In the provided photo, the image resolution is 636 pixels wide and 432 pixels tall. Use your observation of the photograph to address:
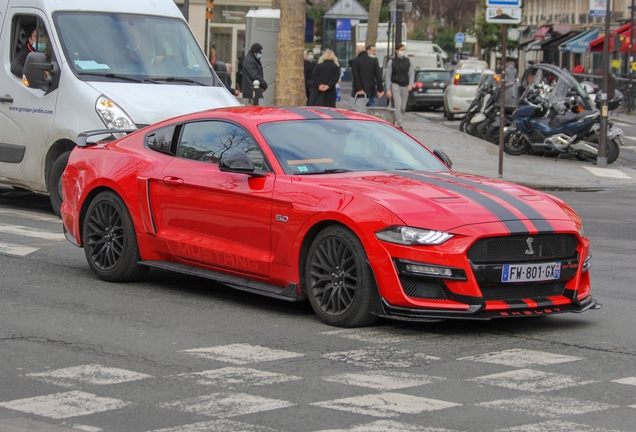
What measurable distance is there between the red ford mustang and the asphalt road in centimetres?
24

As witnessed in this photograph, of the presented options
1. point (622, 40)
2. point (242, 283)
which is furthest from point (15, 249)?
point (622, 40)

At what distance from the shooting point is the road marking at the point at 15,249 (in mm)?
10389

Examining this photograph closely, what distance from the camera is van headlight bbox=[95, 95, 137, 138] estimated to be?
12.1 m

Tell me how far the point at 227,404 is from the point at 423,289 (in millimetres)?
1922

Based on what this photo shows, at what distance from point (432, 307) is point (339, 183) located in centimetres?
112

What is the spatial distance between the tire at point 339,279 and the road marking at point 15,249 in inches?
152

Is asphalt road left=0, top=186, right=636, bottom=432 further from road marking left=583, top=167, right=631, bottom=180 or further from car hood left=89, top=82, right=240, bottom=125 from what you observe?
road marking left=583, top=167, right=631, bottom=180

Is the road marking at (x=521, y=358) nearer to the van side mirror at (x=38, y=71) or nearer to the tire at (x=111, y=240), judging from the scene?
the tire at (x=111, y=240)

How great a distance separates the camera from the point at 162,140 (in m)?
8.95

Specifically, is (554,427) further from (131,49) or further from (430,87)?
(430,87)

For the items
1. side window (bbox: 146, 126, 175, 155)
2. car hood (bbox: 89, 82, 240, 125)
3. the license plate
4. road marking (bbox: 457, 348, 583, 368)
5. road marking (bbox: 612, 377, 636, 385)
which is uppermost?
car hood (bbox: 89, 82, 240, 125)

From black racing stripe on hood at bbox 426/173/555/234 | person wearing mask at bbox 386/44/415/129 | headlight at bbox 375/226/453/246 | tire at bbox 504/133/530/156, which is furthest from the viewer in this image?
person wearing mask at bbox 386/44/415/129

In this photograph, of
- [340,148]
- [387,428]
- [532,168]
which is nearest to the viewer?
[387,428]

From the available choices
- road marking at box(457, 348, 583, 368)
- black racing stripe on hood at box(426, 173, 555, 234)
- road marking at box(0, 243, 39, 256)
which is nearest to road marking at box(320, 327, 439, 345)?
road marking at box(457, 348, 583, 368)
